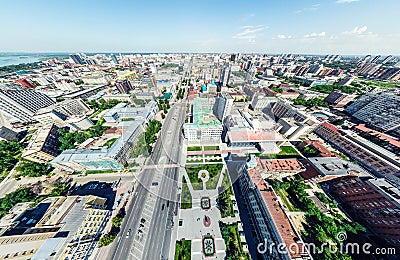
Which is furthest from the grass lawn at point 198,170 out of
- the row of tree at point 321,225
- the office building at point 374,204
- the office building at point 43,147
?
the office building at point 43,147

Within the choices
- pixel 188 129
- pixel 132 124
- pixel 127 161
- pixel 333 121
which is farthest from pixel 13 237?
pixel 333 121

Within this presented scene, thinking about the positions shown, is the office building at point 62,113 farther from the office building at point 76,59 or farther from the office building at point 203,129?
the office building at point 76,59

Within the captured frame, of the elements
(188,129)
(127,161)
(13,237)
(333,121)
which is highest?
(333,121)

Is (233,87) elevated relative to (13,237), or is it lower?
elevated

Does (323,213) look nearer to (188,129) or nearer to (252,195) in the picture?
(252,195)

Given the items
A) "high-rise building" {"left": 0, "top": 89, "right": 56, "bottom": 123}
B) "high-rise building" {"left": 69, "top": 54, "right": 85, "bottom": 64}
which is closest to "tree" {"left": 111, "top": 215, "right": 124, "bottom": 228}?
"high-rise building" {"left": 0, "top": 89, "right": 56, "bottom": 123}

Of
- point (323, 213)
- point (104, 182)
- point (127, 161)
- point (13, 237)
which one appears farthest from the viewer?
point (127, 161)

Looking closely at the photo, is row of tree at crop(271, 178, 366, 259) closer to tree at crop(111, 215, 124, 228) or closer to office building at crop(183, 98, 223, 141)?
office building at crop(183, 98, 223, 141)
